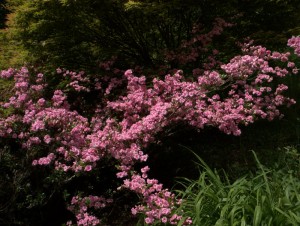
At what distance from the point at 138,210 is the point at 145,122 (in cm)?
102

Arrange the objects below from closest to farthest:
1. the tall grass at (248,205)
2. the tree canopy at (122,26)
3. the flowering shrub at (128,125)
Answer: the tall grass at (248,205) → the flowering shrub at (128,125) → the tree canopy at (122,26)

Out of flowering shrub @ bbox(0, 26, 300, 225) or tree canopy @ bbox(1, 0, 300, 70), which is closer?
flowering shrub @ bbox(0, 26, 300, 225)

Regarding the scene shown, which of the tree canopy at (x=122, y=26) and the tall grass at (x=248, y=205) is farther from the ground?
the tree canopy at (x=122, y=26)

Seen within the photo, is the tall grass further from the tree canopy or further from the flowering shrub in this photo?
the tree canopy

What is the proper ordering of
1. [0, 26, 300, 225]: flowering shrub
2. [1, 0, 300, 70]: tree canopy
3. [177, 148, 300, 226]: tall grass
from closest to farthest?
[177, 148, 300, 226]: tall grass < [0, 26, 300, 225]: flowering shrub < [1, 0, 300, 70]: tree canopy

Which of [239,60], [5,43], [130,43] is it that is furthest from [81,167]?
[5,43]

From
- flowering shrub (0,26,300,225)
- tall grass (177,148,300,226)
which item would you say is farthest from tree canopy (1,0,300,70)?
tall grass (177,148,300,226)

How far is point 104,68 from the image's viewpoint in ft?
20.5

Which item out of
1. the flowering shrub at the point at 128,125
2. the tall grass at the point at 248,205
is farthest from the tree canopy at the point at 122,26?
the tall grass at the point at 248,205

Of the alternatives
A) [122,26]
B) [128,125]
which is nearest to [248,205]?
[128,125]

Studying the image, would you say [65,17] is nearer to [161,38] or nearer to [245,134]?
[161,38]

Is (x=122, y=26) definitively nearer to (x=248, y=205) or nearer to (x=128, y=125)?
(x=128, y=125)

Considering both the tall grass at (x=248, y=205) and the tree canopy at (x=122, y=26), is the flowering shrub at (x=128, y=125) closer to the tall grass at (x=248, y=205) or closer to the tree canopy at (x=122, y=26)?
the tall grass at (x=248, y=205)

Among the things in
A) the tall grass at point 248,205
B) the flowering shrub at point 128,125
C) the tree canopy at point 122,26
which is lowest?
the tall grass at point 248,205
